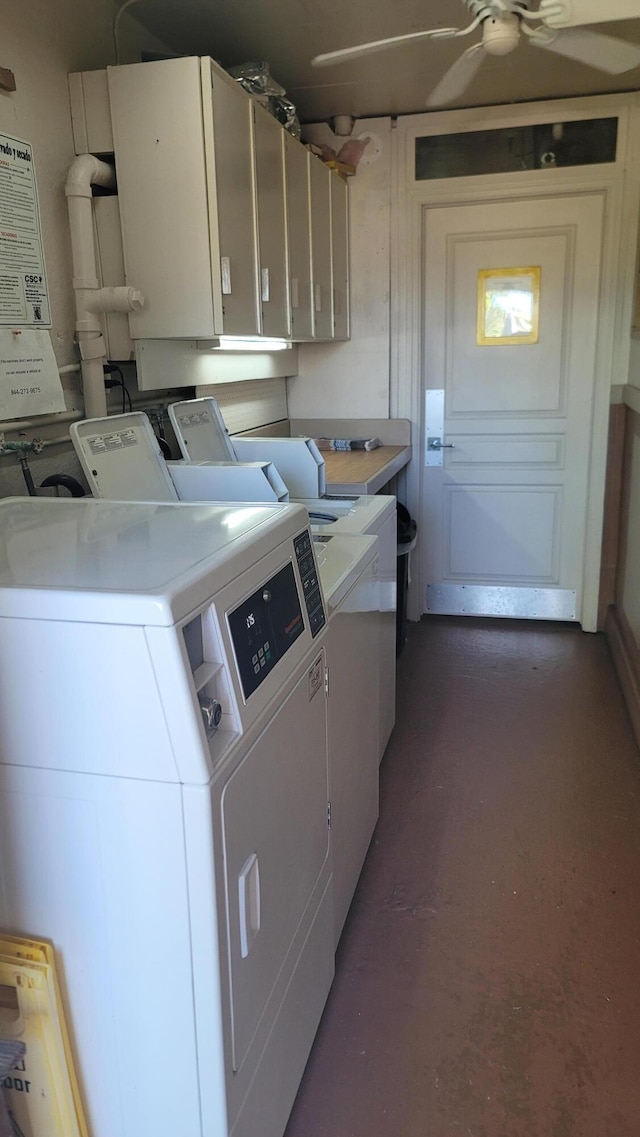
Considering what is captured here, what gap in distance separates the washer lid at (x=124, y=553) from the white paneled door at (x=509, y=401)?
2.76 metres

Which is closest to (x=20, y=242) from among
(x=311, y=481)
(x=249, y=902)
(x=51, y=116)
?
(x=51, y=116)

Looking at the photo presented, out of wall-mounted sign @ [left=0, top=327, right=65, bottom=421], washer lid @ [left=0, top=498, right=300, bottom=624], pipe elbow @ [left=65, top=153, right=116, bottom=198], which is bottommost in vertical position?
washer lid @ [left=0, top=498, right=300, bottom=624]

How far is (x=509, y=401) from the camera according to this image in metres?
3.97

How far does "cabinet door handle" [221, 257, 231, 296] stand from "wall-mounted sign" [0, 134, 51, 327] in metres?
0.48

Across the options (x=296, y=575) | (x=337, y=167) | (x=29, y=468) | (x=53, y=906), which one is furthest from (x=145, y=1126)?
(x=337, y=167)

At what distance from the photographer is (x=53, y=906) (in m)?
1.07

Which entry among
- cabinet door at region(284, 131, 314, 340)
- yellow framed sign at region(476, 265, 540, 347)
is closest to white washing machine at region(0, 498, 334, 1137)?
cabinet door at region(284, 131, 314, 340)

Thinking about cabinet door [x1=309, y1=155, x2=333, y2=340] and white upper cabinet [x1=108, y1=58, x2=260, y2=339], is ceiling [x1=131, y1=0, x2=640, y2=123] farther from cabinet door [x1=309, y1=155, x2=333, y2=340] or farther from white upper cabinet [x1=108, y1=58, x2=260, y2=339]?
white upper cabinet [x1=108, y1=58, x2=260, y2=339]

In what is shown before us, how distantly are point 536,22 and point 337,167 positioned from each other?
1354 mm

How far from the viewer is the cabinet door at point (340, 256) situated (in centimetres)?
354

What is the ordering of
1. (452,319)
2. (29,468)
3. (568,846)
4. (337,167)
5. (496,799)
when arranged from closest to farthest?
(29,468), (568,846), (496,799), (337,167), (452,319)

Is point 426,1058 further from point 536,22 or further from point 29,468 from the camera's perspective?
point 536,22

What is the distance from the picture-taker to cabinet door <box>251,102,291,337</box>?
98.2 inches

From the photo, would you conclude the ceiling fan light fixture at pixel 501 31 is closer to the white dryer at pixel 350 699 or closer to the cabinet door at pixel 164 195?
the cabinet door at pixel 164 195
